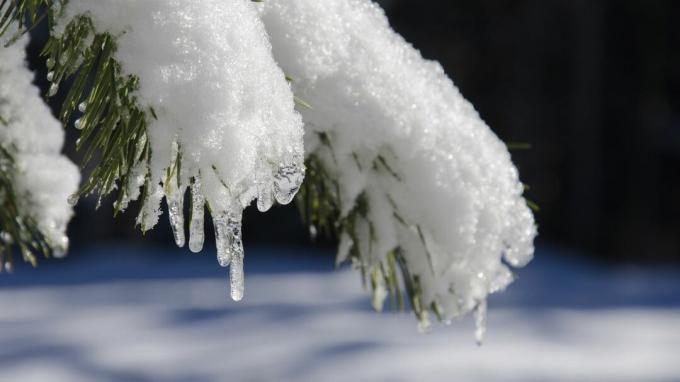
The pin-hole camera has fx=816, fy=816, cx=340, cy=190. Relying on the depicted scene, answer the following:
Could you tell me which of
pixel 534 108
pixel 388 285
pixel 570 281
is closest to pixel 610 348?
pixel 570 281

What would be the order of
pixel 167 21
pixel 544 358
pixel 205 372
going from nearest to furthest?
pixel 167 21 → pixel 205 372 → pixel 544 358

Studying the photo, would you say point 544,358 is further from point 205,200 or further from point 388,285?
point 205,200

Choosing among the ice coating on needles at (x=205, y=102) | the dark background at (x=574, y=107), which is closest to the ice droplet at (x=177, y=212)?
the ice coating on needles at (x=205, y=102)

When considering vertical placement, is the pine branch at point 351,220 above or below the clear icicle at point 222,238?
below

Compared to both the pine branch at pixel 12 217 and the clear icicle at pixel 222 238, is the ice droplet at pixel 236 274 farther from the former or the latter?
the pine branch at pixel 12 217

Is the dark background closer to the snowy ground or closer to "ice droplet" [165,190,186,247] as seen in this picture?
the snowy ground

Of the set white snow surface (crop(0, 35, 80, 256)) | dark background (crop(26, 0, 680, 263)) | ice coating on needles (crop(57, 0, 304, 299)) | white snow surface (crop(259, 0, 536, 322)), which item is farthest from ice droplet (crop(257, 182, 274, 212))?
Answer: dark background (crop(26, 0, 680, 263))
